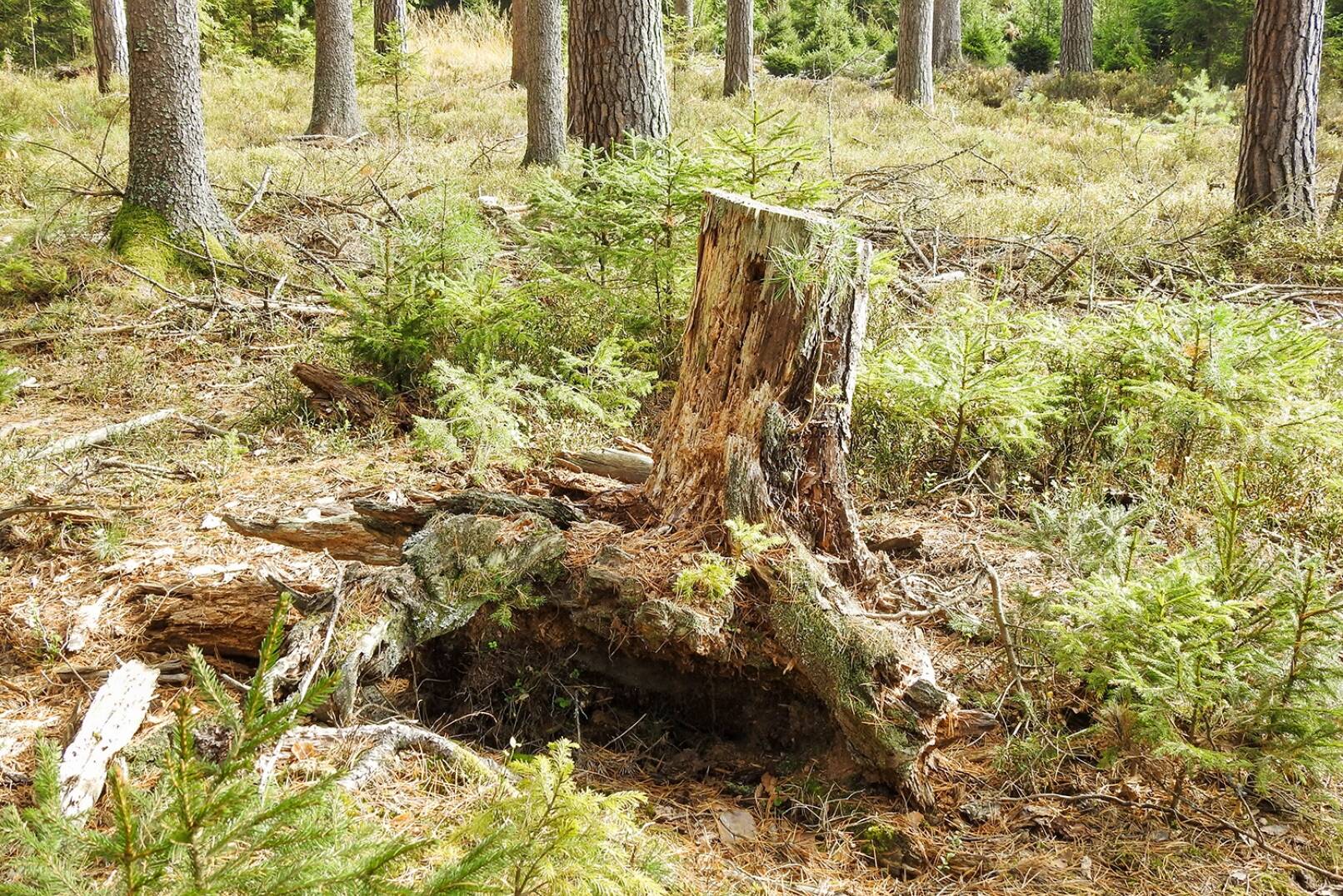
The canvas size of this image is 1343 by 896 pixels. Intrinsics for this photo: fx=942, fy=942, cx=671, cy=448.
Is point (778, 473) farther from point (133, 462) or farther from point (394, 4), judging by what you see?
point (394, 4)

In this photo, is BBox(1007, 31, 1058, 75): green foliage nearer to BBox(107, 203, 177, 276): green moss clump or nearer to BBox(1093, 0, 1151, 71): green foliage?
BBox(1093, 0, 1151, 71): green foliage

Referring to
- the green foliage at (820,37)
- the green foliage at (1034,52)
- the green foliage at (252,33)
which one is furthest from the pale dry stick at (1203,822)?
the green foliage at (1034,52)

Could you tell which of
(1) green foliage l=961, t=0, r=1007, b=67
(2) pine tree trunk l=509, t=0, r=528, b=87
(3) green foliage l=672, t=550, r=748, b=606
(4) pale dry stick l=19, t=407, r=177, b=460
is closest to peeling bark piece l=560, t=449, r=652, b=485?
(3) green foliage l=672, t=550, r=748, b=606

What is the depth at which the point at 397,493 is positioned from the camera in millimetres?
3568

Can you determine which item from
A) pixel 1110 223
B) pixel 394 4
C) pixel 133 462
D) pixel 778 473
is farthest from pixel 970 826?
pixel 394 4

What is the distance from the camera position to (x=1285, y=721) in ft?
8.15

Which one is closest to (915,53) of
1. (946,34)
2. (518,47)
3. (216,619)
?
(946,34)

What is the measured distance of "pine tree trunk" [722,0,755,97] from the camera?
52.0 feet

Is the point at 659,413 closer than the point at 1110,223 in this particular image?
Yes

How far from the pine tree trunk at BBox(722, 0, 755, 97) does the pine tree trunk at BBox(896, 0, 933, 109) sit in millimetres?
2529

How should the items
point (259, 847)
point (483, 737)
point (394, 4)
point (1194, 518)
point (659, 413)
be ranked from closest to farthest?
point (259, 847), point (483, 737), point (1194, 518), point (659, 413), point (394, 4)

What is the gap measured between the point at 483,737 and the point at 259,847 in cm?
157

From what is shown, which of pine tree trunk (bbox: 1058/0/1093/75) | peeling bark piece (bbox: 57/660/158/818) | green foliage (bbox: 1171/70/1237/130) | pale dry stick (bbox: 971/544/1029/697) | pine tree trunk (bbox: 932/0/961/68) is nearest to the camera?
peeling bark piece (bbox: 57/660/158/818)

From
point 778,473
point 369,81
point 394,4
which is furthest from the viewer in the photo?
point 394,4
